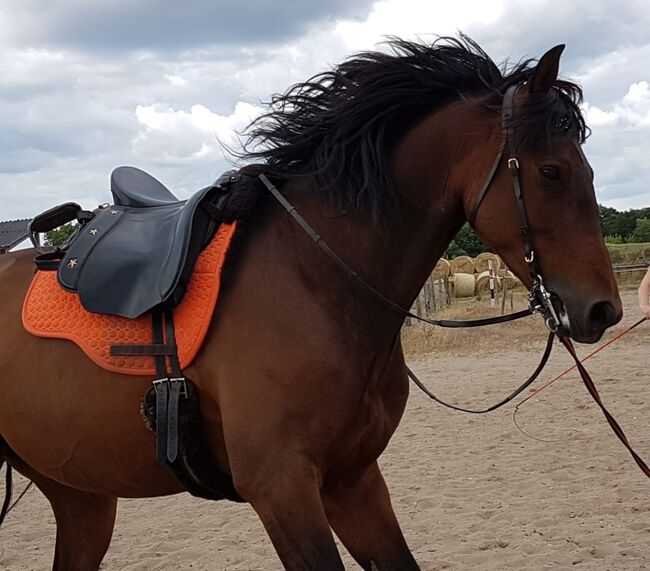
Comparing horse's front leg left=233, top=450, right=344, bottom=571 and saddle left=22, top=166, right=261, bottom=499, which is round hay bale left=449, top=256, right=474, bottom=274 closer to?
saddle left=22, top=166, right=261, bottom=499

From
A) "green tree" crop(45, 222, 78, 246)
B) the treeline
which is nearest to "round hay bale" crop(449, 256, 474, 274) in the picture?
the treeline

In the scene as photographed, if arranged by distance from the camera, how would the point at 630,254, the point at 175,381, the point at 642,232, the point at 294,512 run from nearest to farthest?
the point at 294,512 < the point at 175,381 < the point at 630,254 < the point at 642,232

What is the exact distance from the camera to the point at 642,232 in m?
42.9

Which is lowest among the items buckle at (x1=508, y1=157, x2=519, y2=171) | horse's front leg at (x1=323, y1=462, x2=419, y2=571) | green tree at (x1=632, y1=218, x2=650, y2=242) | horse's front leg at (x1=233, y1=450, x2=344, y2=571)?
horse's front leg at (x1=323, y1=462, x2=419, y2=571)

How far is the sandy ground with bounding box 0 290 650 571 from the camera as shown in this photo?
15.0 ft

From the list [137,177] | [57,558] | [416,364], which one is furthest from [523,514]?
[416,364]

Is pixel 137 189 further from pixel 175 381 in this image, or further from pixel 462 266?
pixel 462 266

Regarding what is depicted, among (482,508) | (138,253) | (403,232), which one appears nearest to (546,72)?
(403,232)

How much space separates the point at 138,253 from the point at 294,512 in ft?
3.50

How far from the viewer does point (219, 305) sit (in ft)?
8.37

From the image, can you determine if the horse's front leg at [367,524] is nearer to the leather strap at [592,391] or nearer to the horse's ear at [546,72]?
the leather strap at [592,391]

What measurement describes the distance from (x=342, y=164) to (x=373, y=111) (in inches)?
8.4

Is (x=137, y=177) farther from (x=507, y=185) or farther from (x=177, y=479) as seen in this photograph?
(x=507, y=185)

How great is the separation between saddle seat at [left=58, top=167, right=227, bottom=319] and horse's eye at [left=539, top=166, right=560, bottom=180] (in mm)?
1127
